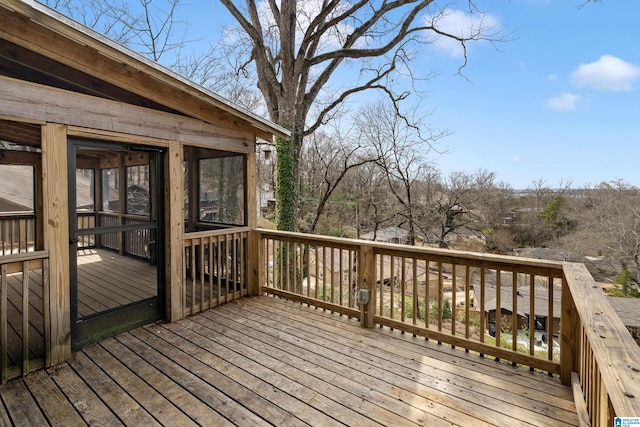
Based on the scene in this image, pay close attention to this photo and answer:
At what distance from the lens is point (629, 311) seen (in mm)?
11922

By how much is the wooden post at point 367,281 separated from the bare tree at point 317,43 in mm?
4826

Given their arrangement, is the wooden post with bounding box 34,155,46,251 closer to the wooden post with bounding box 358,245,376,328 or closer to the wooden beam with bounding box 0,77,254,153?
the wooden beam with bounding box 0,77,254,153

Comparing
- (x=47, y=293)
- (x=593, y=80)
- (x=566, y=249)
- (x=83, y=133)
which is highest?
(x=593, y=80)

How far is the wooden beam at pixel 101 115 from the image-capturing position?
2512 mm

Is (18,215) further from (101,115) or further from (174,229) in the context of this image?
(174,229)

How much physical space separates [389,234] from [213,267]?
427 inches

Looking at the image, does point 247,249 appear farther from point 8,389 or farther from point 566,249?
point 566,249

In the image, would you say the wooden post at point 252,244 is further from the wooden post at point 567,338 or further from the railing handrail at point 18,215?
the wooden post at point 567,338

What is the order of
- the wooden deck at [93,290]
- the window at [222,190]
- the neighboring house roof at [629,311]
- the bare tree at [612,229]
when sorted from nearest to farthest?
the wooden deck at [93,290] < the window at [222,190] < the neighboring house roof at [629,311] < the bare tree at [612,229]

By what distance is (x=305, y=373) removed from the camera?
104 inches

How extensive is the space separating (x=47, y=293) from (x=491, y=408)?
12.1 ft

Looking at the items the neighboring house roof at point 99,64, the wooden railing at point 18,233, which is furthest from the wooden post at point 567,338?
the wooden railing at point 18,233

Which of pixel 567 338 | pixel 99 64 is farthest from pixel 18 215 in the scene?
pixel 567 338

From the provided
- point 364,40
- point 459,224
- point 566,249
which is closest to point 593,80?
point 566,249
